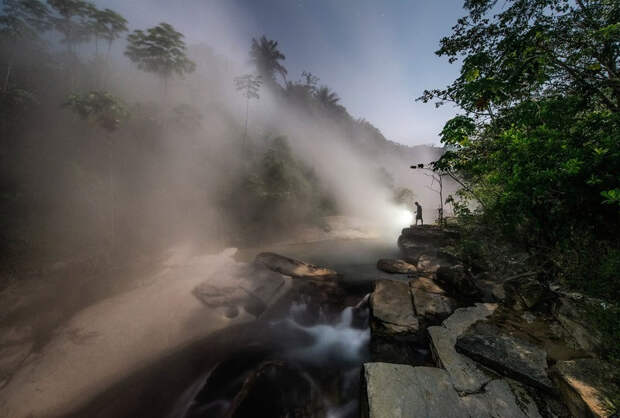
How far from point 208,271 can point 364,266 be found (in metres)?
8.92

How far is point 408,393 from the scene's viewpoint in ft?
11.5

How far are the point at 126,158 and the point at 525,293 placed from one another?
28.6 m

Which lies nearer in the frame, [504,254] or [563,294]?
[563,294]

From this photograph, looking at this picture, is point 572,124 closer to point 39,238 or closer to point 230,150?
point 39,238

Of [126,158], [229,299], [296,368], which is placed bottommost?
[296,368]

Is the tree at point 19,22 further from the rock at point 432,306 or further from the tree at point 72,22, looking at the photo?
the rock at point 432,306

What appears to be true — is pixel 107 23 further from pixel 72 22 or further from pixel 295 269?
pixel 295 269

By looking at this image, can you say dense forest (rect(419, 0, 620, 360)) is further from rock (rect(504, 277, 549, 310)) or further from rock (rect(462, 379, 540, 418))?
rock (rect(462, 379, 540, 418))

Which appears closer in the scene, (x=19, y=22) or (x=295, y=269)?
(x=295, y=269)

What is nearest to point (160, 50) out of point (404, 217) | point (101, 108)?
point (101, 108)

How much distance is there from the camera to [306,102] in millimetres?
48000

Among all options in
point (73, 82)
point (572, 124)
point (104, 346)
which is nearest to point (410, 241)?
point (572, 124)

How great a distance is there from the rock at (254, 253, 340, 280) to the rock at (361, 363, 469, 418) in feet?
20.4

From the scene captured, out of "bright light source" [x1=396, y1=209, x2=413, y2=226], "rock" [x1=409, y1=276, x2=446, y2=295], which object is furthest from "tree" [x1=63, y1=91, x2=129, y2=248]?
"bright light source" [x1=396, y1=209, x2=413, y2=226]
